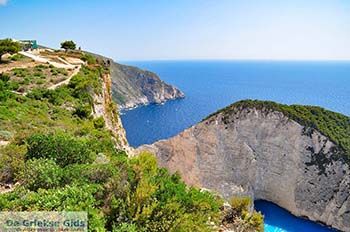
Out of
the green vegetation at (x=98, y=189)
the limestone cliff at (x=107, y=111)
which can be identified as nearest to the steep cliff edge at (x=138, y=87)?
the limestone cliff at (x=107, y=111)

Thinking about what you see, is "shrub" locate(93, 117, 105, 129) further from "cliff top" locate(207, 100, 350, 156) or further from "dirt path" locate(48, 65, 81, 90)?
"cliff top" locate(207, 100, 350, 156)

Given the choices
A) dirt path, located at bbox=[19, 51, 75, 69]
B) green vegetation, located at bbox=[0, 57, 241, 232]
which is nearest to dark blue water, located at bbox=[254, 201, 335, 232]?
dirt path, located at bbox=[19, 51, 75, 69]

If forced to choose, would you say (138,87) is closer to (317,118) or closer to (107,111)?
(317,118)

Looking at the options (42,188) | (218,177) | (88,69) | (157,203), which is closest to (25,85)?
(88,69)

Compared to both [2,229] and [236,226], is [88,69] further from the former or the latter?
[2,229]

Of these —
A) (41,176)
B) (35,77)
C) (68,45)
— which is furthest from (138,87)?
(41,176)

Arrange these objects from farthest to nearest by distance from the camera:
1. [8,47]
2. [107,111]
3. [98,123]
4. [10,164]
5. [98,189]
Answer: [8,47], [107,111], [98,123], [10,164], [98,189]

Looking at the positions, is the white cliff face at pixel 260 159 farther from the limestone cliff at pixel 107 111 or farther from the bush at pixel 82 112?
the bush at pixel 82 112
